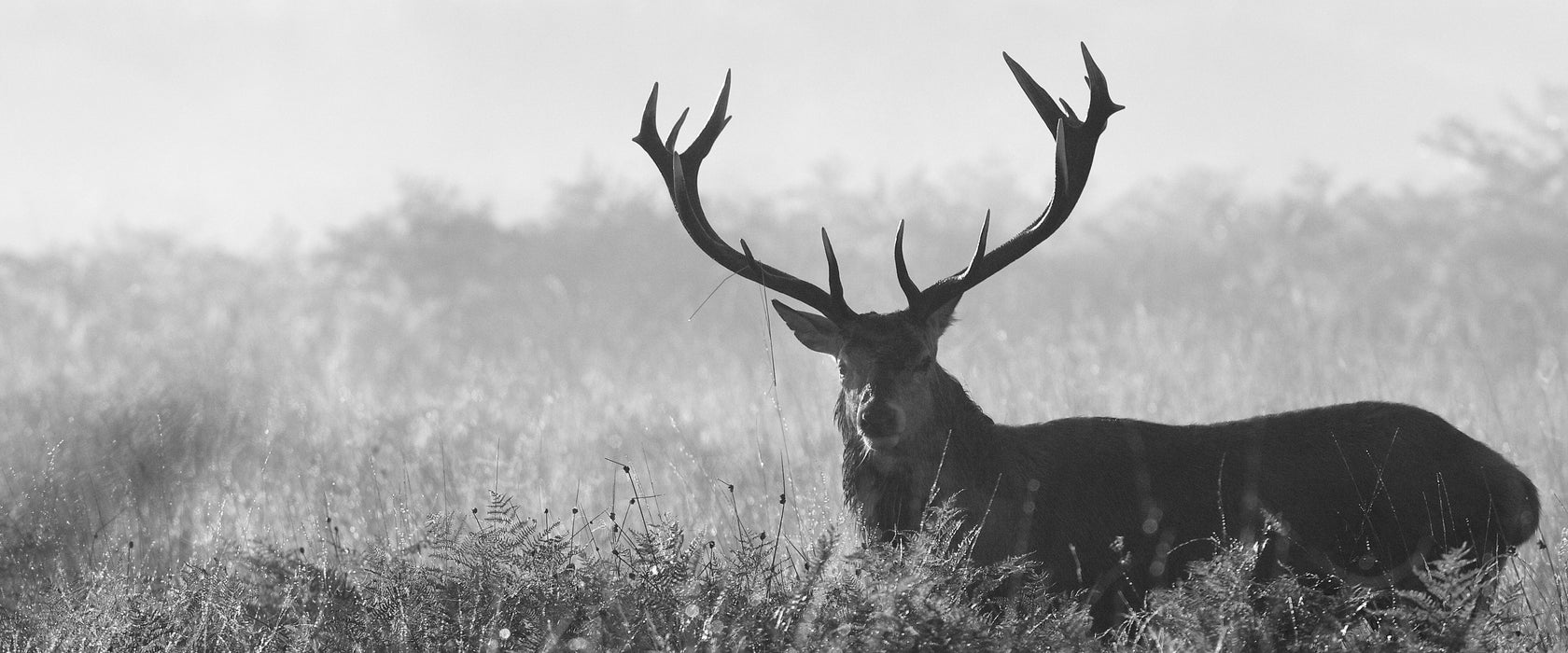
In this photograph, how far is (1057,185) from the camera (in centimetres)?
569

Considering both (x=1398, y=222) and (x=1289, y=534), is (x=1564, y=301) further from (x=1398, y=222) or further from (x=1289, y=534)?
(x=1289, y=534)

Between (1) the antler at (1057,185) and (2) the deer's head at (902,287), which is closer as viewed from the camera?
(2) the deer's head at (902,287)

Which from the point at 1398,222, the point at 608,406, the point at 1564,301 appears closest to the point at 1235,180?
the point at 1398,222

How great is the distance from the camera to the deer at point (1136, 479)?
497 centimetres

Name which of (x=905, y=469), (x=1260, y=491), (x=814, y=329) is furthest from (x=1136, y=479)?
(x=814, y=329)

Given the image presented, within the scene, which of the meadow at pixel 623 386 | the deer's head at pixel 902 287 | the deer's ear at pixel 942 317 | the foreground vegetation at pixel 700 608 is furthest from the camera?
the deer's ear at pixel 942 317

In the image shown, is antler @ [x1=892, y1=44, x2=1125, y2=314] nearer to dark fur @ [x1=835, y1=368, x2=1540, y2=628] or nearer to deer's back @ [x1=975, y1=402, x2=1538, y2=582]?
dark fur @ [x1=835, y1=368, x2=1540, y2=628]

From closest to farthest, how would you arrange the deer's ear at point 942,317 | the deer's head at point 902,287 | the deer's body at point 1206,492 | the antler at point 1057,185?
the deer's body at point 1206,492
the deer's head at point 902,287
the antler at point 1057,185
the deer's ear at point 942,317

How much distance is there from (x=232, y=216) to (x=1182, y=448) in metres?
29.2

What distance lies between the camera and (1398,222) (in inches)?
1059

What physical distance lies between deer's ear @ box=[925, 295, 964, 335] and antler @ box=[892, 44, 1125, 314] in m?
0.04

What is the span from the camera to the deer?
4.97 metres

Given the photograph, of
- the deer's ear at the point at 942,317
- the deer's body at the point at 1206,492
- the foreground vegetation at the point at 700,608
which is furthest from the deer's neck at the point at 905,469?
the deer's ear at the point at 942,317

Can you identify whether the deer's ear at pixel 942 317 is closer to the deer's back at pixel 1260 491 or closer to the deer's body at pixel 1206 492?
the deer's body at pixel 1206 492
